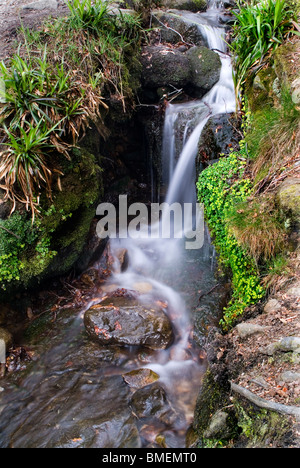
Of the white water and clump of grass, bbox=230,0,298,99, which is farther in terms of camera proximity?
the white water

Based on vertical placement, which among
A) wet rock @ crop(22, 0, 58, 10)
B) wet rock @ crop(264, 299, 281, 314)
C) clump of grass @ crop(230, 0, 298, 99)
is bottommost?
wet rock @ crop(264, 299, 281, 314)

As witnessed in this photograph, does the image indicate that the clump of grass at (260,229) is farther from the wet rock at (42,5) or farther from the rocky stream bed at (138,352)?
the wet rock at (42,5)

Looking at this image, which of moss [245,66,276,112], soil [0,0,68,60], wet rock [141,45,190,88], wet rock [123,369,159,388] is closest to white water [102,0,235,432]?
wet rock [141,45,190,88]

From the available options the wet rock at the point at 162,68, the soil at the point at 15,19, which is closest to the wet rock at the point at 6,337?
the soil at the point at 15,19

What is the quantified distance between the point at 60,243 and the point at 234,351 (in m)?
2.86

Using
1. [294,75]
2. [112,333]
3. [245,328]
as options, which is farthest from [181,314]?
[294,75]

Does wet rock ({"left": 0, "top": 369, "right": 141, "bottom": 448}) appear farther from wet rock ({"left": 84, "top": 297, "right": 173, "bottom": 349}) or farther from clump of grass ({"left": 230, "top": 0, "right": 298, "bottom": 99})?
clump of grass ({"left": 230, "top": 0, "right": 298, "bottom": 99})

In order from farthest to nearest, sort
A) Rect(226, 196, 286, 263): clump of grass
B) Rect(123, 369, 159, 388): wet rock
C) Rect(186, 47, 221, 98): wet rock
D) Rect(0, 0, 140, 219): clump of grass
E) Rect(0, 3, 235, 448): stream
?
Rect(186, 47, 221, 98): wet rock → Rect(0, 0, 140, 219): clump of grass → Rect(123, 369, 159, 388): wet rock → Rect(226, 196, 286, 263): clump of grass → Rect(0, 3, 235, 448): stream

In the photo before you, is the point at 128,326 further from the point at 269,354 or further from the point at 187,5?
the point at 187,5

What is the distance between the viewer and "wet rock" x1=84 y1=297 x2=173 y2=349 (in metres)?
4.00

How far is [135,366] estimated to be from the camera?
3.80 m

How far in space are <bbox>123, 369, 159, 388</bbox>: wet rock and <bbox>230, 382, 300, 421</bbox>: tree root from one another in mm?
1469

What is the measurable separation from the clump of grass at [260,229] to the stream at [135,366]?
1.35 m

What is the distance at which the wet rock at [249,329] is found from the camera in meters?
2.70
